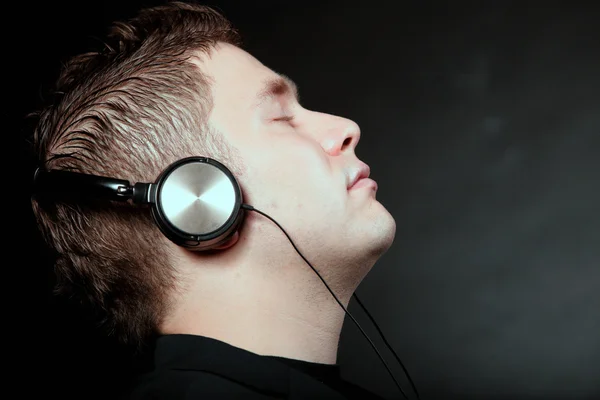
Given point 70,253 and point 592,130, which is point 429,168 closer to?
point 592,130

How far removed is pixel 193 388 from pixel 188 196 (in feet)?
1.04

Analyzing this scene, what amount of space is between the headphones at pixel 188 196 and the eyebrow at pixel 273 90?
0.19 meters

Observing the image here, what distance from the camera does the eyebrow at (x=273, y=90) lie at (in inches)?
50.6

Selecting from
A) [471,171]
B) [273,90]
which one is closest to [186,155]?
[273,90]

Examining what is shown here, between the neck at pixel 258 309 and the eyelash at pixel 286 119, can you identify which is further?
the eyelash at pixel 286 119

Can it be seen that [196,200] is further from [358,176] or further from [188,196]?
[358,176]

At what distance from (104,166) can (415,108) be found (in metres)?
1.42

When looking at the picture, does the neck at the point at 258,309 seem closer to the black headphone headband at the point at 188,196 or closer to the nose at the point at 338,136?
the black headphone headband at the point at 188,196

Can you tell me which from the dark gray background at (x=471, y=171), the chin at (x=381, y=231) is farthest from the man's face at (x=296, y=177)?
the dark gray background at (x=471, y=171)

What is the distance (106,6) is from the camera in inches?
83.7

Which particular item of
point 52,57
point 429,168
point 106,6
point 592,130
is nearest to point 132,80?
point 52,57

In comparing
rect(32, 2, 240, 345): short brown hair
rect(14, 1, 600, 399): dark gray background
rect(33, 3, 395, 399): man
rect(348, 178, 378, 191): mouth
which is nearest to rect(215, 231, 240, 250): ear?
rect(33, 3, 395, 399): man

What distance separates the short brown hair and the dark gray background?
3.27ft

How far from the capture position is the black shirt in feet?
3.67
